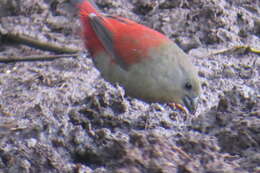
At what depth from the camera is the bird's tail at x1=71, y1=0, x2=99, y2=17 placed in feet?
14.9

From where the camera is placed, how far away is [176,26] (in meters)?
5.11

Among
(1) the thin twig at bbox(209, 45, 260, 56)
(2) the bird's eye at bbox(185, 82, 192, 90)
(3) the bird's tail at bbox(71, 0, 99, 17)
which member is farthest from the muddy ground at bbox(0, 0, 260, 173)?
(3) the bird's tail at bbox(71, 0, 99, 17)

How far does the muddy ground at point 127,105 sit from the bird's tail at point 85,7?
1.46ft

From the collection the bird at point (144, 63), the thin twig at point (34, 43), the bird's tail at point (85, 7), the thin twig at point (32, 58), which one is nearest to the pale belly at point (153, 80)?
the bird at point (144, 63)

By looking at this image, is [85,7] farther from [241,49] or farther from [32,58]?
[241,49]

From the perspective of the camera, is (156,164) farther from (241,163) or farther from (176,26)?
(176,26)

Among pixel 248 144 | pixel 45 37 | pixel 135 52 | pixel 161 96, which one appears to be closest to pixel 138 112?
pixel 161 96

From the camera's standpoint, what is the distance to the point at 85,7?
4613mm

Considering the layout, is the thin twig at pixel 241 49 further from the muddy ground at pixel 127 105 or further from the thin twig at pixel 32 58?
the thin twig at pixel 32 58

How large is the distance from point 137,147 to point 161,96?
51.2 inches

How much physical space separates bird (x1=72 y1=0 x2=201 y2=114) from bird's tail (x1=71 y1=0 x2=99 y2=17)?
224 mm

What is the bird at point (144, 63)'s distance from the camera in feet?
12.3

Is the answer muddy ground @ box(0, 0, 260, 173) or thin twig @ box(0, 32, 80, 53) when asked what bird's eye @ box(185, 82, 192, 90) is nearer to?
muddy ground @ box(0, 0, 260, 173)

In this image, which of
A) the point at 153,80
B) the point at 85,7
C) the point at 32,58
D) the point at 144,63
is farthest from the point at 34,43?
the point at 153,80
